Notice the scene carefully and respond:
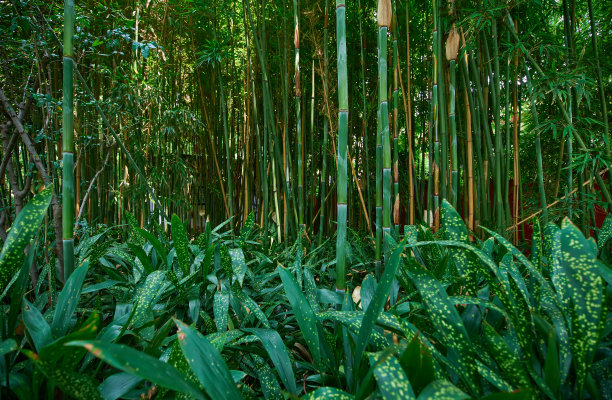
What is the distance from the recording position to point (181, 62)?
7.18 ft

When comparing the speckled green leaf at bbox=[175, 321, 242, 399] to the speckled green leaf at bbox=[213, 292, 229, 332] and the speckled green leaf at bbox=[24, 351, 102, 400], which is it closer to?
the speckled green leaf at bbox=[24, 351, 102, 400]

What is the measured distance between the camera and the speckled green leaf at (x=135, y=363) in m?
0.33

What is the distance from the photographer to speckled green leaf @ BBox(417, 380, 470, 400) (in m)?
0.37

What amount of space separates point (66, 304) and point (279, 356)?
40cm

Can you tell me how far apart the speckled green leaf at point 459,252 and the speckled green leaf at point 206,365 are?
46cm

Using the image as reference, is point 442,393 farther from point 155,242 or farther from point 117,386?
point 155,242

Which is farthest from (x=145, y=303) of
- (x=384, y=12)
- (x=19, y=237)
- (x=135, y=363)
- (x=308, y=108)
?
(x=308, y=108)

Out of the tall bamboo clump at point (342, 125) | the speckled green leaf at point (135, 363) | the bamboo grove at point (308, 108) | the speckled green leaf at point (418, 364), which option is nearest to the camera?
the speckled green leaf at point (135, 363)

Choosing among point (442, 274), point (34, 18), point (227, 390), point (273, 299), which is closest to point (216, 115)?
point (34, 18)

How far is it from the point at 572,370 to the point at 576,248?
7.1 inches

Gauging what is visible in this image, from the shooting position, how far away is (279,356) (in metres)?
0.61

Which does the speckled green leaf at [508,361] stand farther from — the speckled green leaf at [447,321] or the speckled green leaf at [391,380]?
the speckled green leaf at [391,380]

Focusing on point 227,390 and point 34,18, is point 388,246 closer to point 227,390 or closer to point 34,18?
point 227,390

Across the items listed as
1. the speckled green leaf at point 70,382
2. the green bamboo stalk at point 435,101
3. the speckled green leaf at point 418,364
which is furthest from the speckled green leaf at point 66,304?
the green bamboo stalk at point 435,101
